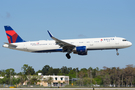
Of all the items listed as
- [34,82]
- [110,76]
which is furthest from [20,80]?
[110,76]

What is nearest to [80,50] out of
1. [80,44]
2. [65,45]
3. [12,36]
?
[80,44]

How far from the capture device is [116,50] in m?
55.2

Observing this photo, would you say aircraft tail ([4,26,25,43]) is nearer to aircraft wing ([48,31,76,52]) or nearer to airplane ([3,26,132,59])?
airplane ([3,26,132,59])

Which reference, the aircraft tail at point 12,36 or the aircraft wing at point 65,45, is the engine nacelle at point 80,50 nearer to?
the aircraft wing at point 65,45

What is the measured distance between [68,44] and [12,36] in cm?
1738

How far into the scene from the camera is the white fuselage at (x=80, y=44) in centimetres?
5397

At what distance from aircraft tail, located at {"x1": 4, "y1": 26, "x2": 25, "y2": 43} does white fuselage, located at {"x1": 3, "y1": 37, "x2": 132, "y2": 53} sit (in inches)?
94.8

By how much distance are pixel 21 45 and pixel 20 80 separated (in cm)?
3847

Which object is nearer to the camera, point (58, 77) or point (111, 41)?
point (111, 41)

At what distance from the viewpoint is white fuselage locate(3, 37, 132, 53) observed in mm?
53969

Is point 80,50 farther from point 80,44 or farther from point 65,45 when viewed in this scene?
point 65,45

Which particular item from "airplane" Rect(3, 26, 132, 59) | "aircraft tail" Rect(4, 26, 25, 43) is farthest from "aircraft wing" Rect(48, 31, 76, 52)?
"aircraft tail" Rect(4, 26, 25, 43)

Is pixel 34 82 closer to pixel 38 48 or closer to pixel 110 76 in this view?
pixel 110 76

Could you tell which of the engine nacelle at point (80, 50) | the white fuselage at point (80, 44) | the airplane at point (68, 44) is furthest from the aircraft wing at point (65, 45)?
the white fuselage at point (80, 44)
